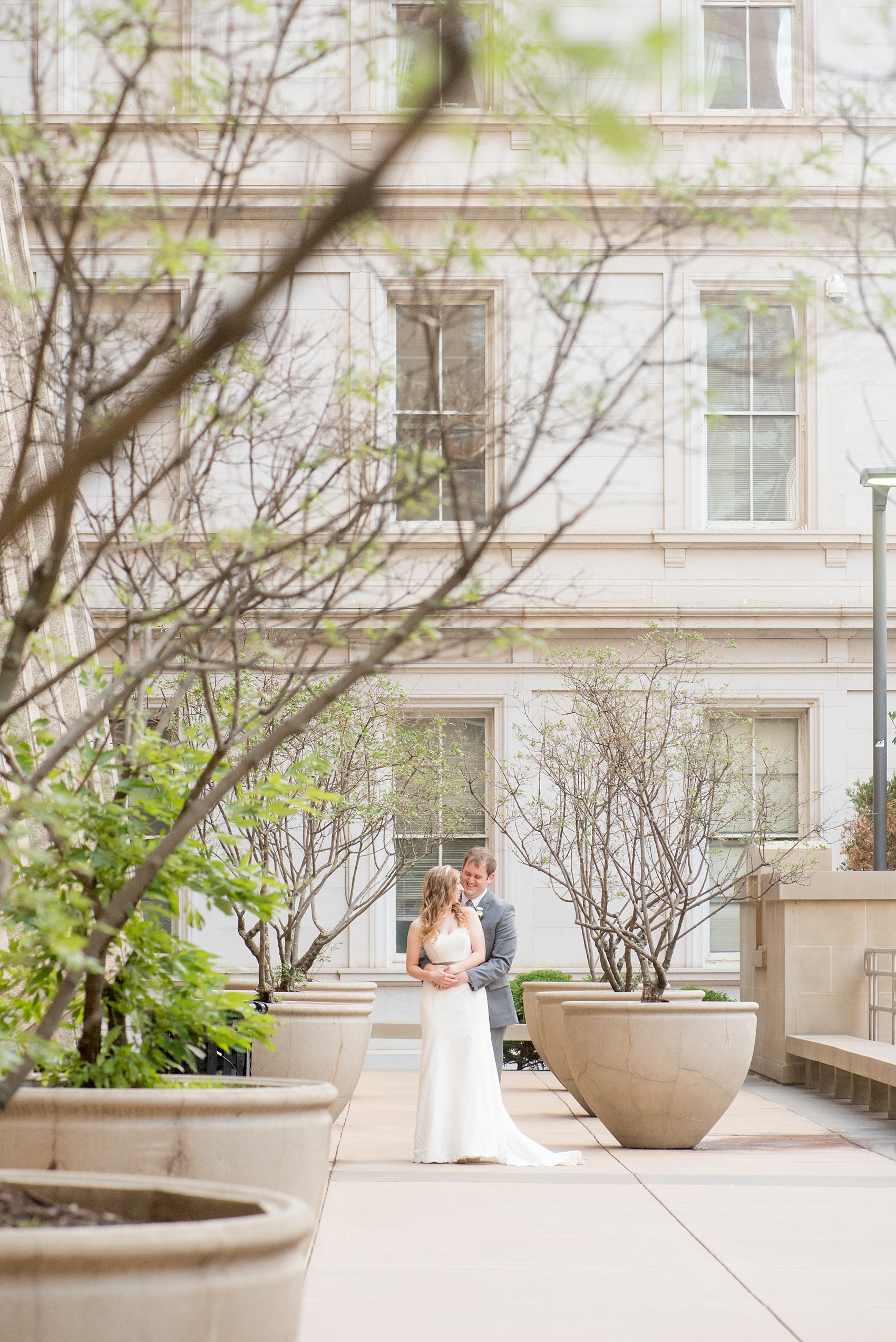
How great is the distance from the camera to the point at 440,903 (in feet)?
36.8

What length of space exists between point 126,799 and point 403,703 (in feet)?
37.6

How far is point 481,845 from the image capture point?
864 inches

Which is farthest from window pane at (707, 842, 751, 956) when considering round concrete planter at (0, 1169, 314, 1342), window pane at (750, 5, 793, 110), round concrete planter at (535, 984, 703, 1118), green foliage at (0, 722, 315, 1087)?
round concrete planter at (0, 1169, 314, 1342)

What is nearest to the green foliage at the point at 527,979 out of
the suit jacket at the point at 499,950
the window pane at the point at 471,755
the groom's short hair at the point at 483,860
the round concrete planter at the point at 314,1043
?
the window pane at the point at 471,755

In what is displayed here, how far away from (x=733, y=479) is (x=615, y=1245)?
50.7 feet

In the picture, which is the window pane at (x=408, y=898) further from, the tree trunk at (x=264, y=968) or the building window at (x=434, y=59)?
the building window at (x=434, y=59)

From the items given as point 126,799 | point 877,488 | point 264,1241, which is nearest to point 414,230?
point 877,488

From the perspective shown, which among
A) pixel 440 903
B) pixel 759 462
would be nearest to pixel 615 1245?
pixel 440 903

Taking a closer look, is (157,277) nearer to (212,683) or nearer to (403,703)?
(212,683)

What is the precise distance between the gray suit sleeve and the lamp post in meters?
5.10

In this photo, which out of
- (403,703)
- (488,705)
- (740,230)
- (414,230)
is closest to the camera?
(740,230)

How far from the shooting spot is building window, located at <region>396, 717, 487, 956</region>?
68.7ft

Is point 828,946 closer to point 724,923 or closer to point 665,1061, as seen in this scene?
point 724,923

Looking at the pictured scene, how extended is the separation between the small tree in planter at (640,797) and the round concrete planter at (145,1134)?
7.10 meters
